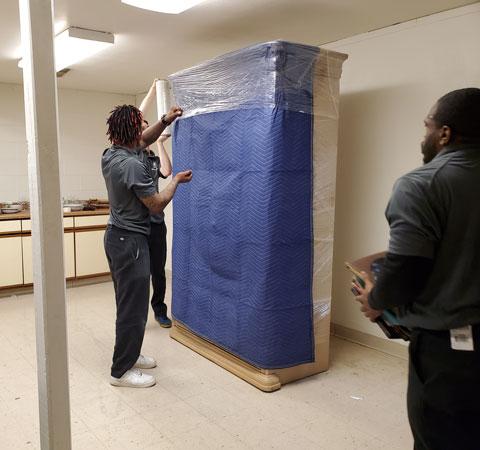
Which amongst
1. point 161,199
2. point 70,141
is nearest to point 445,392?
point 161,199

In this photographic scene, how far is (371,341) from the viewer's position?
10.7 ft

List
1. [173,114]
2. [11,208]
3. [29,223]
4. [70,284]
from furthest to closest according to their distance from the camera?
1. [70,284]
2. [11,208]
3. [29,223]
4. [173,114]

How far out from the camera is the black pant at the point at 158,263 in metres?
3.73

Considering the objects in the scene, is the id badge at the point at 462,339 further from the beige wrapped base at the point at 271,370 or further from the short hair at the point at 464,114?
the beige wrapped base at the point at 271,370

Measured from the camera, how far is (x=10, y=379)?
110 inches

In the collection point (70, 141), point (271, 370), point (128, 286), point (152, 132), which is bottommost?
point (271, 370)

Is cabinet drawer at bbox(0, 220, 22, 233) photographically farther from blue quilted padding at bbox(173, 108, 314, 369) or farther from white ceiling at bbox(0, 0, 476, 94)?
blue quilted padding at bbox(173, 108, 314, 369)

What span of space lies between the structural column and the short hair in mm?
1080

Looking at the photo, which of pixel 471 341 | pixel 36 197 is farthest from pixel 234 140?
pixel 471 341

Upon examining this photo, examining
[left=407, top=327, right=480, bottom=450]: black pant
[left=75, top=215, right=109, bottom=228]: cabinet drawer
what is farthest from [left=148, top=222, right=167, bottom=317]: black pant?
[left=407, top=327, right=480, bottom=450]: black pant

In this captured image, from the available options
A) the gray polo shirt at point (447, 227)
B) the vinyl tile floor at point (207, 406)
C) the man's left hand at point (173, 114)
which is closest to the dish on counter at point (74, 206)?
the vinyl tile floor at point (207, 406)

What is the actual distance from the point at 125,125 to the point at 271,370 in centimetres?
163

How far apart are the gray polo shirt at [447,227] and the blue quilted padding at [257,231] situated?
54.6 inches

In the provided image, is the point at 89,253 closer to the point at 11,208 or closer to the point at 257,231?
the point at 11,208
